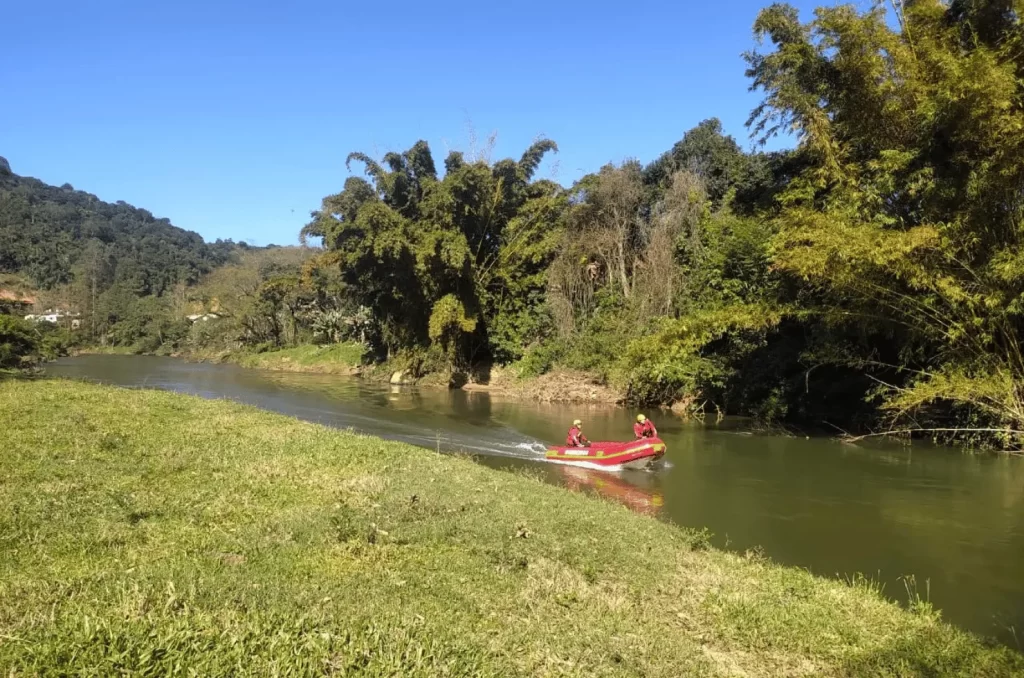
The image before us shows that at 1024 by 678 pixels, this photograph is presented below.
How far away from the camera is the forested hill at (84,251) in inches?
2977

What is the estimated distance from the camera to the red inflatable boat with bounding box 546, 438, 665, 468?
594 inches

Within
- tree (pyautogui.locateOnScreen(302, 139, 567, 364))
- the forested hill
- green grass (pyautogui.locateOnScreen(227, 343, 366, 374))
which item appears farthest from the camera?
the forested hill

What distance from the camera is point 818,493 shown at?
42.5 ft

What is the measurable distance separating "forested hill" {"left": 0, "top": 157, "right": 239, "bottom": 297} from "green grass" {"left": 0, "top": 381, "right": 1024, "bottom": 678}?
73.5m

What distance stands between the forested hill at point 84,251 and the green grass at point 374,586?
73.5 m

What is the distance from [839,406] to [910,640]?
1596cm

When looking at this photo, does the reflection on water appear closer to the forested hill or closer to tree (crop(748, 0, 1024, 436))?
tree (crop(748, 0, 1024, 436))

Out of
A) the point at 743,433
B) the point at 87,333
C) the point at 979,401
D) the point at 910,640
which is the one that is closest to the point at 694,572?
the point at 910,640

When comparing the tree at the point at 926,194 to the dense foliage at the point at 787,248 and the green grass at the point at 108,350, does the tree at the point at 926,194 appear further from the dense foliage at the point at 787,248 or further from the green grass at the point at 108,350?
the green grass at the point at 108,350

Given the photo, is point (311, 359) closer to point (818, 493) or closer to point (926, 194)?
point (818, 493)

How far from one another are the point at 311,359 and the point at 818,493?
37.5 meters

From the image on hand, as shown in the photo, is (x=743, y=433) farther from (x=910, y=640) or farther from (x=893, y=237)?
(x=910, y=640)

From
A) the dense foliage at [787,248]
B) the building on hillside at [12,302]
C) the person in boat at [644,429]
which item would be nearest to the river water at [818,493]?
the person in boat at [644,429]

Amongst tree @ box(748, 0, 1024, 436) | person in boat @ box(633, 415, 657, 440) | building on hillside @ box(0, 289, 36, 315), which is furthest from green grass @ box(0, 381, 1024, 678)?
building on hillside @ box(0, 289, 36, 315)
